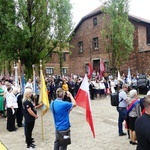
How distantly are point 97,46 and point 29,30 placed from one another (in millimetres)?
16854

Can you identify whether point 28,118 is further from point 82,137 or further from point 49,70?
point 49,70

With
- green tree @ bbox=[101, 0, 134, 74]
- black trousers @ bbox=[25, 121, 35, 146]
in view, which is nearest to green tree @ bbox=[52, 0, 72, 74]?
green tree @ bbox=[101, 0, 134, 74]

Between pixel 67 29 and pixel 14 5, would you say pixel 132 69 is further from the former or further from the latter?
pixel 14 5

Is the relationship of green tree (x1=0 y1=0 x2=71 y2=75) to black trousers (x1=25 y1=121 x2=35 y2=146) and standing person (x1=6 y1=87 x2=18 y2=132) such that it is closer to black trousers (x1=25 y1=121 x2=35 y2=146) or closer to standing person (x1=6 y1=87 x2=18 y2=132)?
standing person (x1=6 y1=87 x2=18 y2=132)

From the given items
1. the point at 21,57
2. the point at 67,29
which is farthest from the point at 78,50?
the point at 21,57

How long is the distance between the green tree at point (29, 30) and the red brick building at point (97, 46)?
11.9 metres

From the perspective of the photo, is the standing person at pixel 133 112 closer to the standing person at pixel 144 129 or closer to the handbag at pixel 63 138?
the handbag at pixel 63 138

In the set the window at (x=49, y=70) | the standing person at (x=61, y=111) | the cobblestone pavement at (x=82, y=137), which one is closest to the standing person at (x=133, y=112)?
the cobblestone pavement at (x=82, y=137)

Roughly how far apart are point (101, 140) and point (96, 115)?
180 inches

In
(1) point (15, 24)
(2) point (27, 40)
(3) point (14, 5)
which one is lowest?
(2) point (27, 40)

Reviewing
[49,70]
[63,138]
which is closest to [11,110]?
[63,138]

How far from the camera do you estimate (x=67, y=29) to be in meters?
18.4

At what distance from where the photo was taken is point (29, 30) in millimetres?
16188

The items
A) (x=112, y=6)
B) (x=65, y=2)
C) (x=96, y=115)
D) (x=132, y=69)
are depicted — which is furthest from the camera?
(x=132, y=69)
